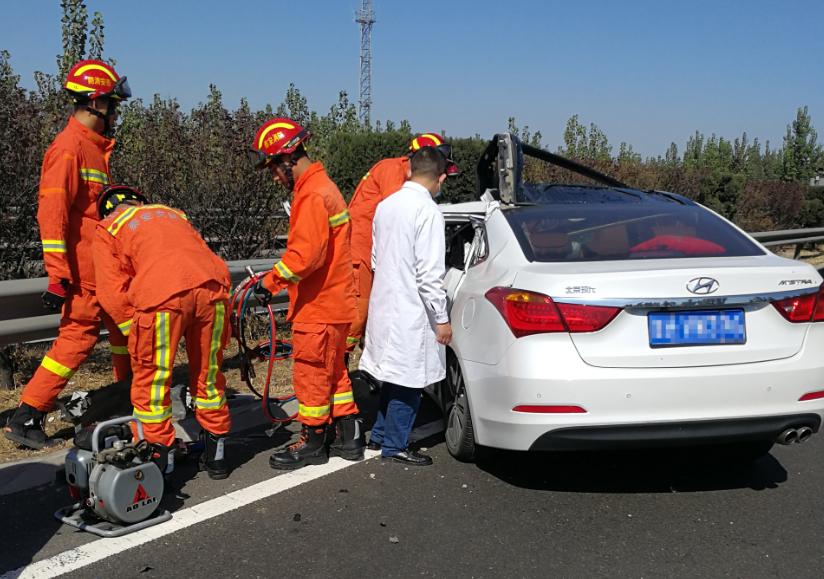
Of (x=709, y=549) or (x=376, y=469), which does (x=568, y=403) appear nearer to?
(x=709, y=549)

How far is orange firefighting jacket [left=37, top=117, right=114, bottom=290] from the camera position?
462 centimetres

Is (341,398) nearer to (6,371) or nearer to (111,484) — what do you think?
(111,484)

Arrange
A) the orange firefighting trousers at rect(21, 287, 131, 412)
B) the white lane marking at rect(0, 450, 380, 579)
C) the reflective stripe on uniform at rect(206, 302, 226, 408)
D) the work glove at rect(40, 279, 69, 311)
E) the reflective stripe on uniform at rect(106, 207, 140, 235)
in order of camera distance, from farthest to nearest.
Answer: the orange firefighting trousers at rect(21, 287, 131, 412) < the work glove at rect(40, 279, 69, 311) < the reflective stripe on uniform at rect(206, 302, 226, 408) < the reflective stripe on uniform at rect(106, 207, 140, 235) < the white lane marking at rect(0, 450, 380, 579)

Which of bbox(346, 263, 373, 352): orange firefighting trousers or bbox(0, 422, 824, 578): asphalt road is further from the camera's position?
bbox(346, 263, 373, 352): orange firefighting trousers

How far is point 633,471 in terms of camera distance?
453 cm

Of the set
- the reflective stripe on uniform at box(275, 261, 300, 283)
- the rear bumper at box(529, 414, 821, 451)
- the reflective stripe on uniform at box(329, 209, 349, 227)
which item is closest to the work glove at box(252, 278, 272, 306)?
the reflective stripe on uniform at box(275, 261, 300, 283)

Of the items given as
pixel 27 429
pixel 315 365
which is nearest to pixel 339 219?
pixel 315 365

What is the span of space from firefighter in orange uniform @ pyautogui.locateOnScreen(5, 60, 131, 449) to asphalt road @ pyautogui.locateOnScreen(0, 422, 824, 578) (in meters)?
0.70

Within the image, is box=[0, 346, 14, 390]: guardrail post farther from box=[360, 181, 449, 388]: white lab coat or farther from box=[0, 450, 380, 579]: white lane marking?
box=[360, 181, 449, 388]: white lab coat

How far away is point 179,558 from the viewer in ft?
11.1

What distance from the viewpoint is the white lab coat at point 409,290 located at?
450cm

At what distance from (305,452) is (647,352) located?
1957 mm

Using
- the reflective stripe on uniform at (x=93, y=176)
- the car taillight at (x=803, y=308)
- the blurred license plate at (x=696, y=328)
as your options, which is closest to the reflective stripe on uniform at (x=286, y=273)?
the reflective stripe on uniform at (x=93, y=176)

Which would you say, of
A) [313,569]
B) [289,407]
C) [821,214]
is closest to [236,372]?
[289,407]
